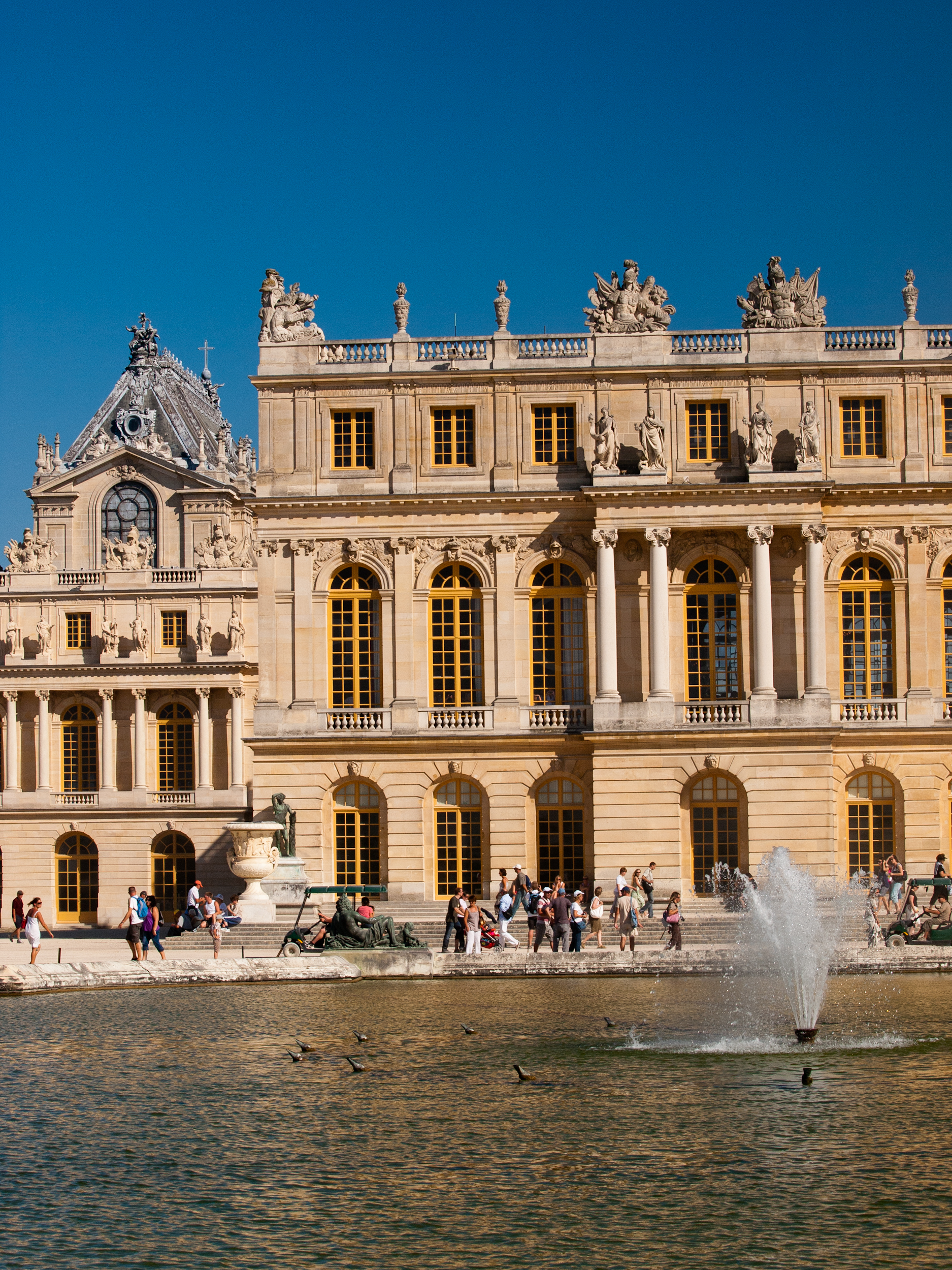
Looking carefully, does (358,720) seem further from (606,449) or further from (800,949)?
(800,949)

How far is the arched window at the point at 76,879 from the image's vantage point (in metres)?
67.6

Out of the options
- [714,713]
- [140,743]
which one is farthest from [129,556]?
[714,713]

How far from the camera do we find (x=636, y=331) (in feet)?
156

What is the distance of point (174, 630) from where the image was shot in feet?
225

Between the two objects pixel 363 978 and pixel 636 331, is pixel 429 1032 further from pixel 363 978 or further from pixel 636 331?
pixel 636 331

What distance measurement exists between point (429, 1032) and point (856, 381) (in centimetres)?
2858

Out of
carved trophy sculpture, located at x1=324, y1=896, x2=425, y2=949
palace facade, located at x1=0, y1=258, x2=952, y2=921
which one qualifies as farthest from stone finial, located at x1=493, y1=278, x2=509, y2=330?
carved trophy sculpture, located at x1=324, y1=896, x2=425, y2=949

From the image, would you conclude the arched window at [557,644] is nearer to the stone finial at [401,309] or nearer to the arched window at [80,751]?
the stone finial at [401,309]

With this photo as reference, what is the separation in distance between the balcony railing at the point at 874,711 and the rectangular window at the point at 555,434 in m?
10.0

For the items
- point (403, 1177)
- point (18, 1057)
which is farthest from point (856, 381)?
point (403, 1177)

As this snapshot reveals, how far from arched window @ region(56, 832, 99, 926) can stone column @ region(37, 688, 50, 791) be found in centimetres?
245

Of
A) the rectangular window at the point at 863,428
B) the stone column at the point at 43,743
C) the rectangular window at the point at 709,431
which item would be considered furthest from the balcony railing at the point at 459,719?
the stone column at the point at 43,743

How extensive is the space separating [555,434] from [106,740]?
27.4 metres

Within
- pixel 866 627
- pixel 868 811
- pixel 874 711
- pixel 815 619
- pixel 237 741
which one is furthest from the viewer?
pixel 237 741
